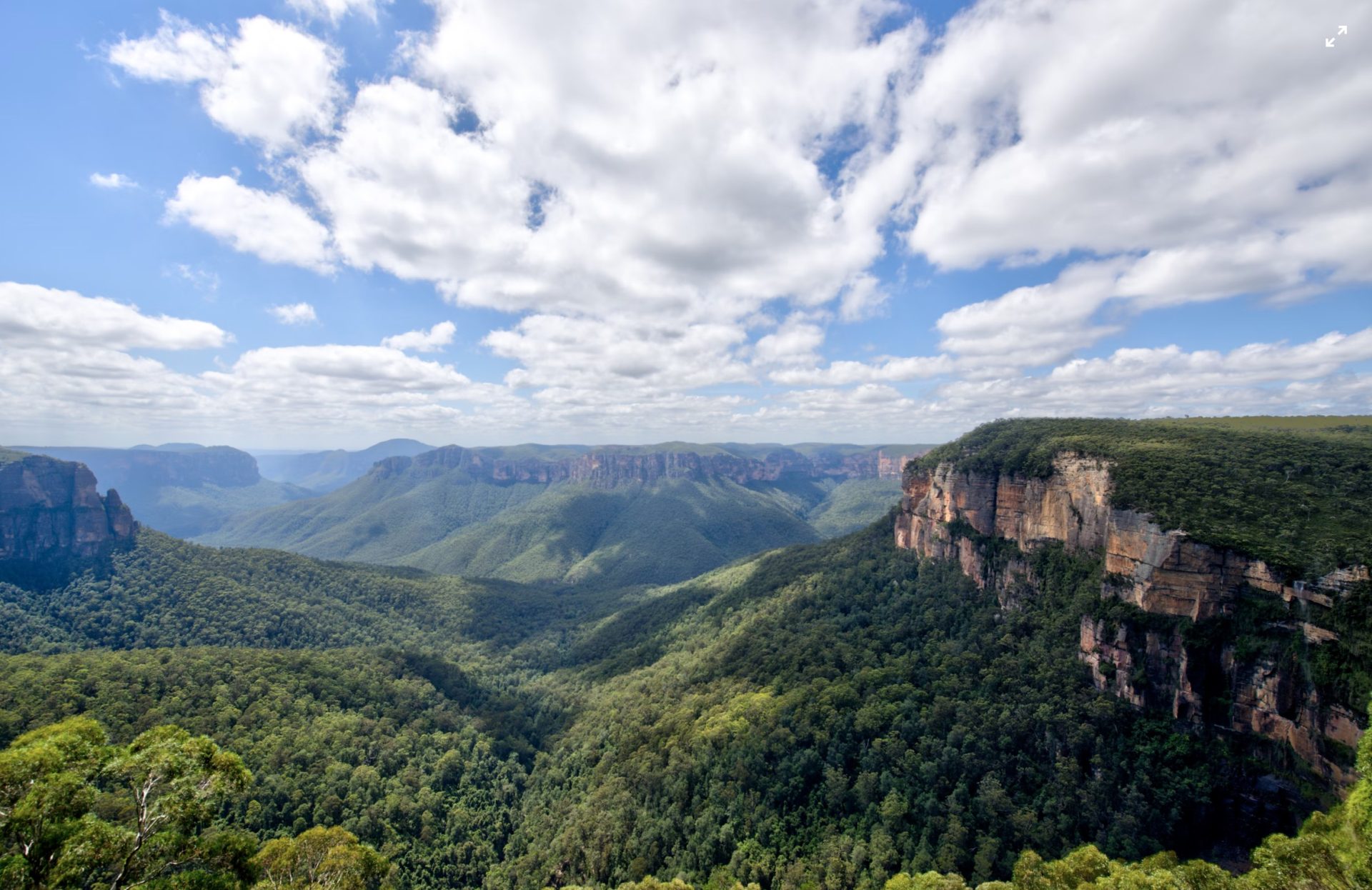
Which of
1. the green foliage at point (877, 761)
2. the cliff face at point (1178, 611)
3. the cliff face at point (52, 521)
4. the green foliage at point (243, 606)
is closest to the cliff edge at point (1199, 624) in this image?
the cliff face at point (1178, 611)

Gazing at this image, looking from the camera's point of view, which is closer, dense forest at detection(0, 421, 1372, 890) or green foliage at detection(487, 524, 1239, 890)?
dense forest at detection(0, 421, 1372, 890)

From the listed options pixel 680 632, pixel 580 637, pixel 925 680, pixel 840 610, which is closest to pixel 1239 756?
pixel 925 680

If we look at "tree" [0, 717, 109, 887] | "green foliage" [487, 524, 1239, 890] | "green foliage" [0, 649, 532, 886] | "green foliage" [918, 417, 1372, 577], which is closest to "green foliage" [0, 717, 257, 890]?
"tree" [0, 717, 109, 887]

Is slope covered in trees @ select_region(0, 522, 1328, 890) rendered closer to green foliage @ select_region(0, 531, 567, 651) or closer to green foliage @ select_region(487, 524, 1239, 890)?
green foliage @ select_region(487, 524, 1239, 890)

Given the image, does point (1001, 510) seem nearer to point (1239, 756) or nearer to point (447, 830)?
point (1239, 756)

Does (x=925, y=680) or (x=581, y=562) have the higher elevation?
(x=925, y=680)

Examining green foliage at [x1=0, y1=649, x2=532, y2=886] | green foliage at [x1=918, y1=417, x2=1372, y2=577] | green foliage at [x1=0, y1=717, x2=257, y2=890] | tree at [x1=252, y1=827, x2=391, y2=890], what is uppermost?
green foliage at [x1=918, y1=417, x2=1372, y2=577]
